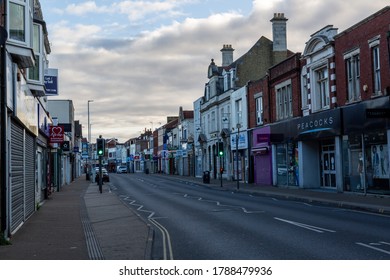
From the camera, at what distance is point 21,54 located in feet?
50.6

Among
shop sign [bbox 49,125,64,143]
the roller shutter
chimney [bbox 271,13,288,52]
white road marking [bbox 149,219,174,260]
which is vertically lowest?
white road marking [bbox 149,219,174,260]

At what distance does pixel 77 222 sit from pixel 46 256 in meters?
6.57

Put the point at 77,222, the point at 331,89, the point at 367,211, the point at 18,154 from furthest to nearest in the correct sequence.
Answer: the point at 331,89
the point at 367,211
the point at 77,222
the point at 18,154

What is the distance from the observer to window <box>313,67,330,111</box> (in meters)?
29.1

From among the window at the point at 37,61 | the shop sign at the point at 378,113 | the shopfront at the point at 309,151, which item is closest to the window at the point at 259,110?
the shopfront at the point at 309,151

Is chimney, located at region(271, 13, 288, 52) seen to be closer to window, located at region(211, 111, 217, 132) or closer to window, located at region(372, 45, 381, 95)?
window, located at region(211, 111, 217, 132)

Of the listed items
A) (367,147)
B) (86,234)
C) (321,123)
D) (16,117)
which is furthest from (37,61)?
(367,147)

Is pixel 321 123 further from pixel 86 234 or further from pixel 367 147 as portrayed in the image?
pixel 86 234

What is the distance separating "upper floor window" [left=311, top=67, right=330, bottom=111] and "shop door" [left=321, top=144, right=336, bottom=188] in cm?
255

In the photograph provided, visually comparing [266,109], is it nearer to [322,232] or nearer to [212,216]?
[212,216]

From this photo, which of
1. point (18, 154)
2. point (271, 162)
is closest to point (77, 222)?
point (18, 154)

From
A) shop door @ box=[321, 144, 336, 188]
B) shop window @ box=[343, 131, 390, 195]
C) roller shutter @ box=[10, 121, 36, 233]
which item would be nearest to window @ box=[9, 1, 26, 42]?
roller shutter @ box=[10, 121, 36, 233]

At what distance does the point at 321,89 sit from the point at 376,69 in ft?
20.9

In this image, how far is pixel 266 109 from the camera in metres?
38.5
